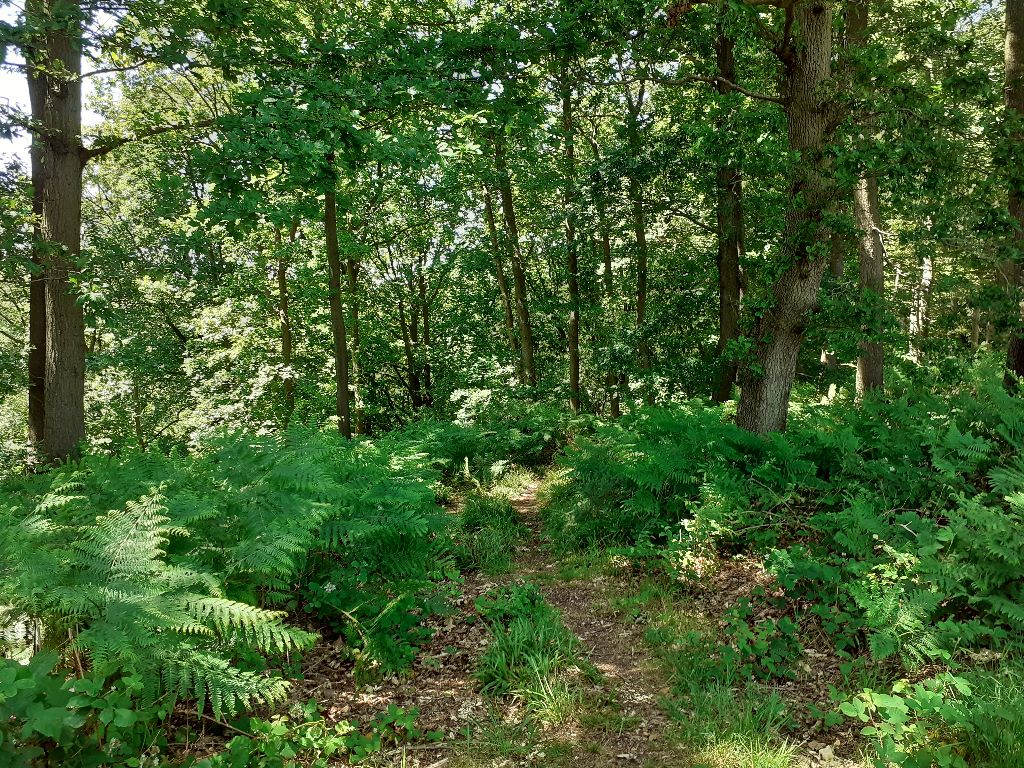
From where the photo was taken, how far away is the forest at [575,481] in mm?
2895

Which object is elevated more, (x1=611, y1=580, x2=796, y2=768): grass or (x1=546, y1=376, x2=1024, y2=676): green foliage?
(x1=546, y1=376, x2=1024, y2=676): green foliage

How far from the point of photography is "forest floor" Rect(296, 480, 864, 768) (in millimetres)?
3152

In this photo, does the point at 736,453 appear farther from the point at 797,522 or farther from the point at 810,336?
the point at 810,336

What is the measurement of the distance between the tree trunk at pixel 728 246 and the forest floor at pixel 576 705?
419cm

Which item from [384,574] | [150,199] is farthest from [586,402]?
[150,199]

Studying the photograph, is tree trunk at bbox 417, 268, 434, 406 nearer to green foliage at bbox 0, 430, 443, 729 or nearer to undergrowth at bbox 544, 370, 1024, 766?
undergrowth at bbox 544, 370, 1024, 766

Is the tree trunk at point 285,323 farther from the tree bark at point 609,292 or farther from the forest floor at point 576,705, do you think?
the forest floor at point 576,705

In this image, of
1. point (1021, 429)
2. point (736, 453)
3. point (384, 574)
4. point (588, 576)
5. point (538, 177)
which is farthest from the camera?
point (538, 177)

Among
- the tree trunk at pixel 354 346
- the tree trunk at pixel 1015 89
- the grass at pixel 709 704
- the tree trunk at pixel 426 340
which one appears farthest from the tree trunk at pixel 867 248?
the tree trunk at pixel 426 340

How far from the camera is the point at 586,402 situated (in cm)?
1458

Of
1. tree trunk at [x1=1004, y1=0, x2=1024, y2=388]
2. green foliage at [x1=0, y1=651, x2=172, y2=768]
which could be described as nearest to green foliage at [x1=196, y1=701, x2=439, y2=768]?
green foliage at [x1=0, y1=651, x2=172, y2=768]

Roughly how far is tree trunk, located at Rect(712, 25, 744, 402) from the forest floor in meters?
4.19

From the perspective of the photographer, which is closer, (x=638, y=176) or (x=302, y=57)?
(x=302, y=57)

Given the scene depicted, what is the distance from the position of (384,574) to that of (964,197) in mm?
6863
